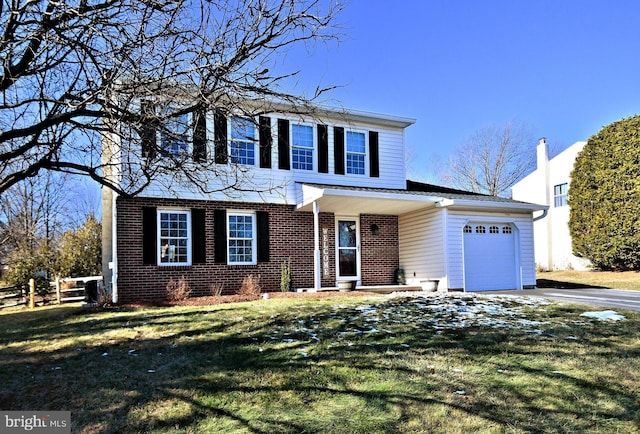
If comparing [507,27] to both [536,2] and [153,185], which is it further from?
[153,185]

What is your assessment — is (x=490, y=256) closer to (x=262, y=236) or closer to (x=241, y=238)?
(x=262, y=236)

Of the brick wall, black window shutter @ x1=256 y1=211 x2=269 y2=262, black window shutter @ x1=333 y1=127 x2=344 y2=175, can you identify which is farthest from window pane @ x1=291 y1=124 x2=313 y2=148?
the brick wall

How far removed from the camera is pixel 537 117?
29.9 metres

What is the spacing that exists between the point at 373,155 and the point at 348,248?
318cm

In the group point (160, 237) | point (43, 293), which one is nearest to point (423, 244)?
point (160, 237)

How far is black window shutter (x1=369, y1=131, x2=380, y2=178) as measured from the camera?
1427cm

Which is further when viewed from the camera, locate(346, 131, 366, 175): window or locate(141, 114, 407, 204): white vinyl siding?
locate(346, 131, 366, 175): window

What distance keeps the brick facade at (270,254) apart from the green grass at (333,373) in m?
3.48

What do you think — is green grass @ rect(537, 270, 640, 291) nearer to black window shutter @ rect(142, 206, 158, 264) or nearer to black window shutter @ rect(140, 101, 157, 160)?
black window shutter @ rect(142, 206, 158, 264)

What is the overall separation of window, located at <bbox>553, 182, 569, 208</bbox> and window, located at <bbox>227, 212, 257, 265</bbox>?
17.9 metres

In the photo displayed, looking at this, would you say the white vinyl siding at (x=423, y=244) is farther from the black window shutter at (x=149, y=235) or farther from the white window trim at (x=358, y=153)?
the black window shutter at (x=149, y=235)

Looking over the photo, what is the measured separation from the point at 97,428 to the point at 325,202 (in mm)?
9157

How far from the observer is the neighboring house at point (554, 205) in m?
22.1

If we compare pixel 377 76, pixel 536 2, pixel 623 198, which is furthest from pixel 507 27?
pixel 623 198
